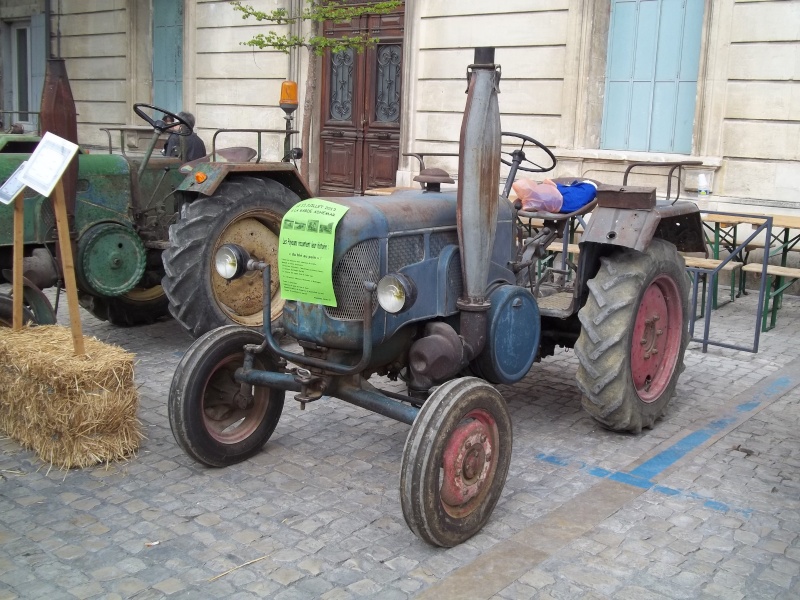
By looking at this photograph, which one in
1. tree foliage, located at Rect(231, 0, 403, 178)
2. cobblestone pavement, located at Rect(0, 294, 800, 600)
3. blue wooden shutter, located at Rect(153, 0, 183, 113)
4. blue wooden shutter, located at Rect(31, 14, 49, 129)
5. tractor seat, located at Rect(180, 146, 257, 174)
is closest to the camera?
cobblestone pavement, located at Rect(0, 294, 800, 600)

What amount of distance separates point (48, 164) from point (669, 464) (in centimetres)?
346

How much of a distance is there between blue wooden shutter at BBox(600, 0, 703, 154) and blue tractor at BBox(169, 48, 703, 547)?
544cm

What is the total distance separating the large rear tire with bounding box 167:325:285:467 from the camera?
13.9 feet

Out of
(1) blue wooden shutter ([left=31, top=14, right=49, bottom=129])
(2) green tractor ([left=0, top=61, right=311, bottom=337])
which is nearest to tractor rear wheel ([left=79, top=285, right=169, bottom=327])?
(2) green tractor ([left=0, top=61, right=311, bottom=337])

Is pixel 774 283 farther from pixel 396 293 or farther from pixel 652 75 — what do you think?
pixel 396 293

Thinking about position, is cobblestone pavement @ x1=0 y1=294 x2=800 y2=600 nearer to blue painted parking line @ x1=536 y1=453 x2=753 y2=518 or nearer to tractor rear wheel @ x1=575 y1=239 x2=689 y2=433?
blue painted parking line @ x1=536 y1=453 x2=753 y2=518

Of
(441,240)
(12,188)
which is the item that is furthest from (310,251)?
(12,188)

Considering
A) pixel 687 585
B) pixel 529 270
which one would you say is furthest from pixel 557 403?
pixel 687 585

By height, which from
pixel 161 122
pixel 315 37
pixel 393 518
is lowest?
pixel 393 518

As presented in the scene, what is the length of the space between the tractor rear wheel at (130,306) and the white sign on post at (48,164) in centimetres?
249

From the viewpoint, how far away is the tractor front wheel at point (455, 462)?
347cm

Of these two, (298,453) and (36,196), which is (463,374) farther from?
(36,196)

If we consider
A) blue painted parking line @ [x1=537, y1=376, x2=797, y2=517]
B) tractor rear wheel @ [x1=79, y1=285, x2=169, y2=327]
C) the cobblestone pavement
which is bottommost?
the cobblestone pavement

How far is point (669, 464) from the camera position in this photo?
4594 mm
